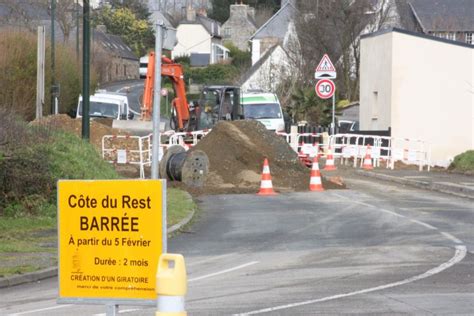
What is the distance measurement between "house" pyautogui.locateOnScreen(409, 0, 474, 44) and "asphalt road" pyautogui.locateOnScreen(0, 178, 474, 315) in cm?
4815

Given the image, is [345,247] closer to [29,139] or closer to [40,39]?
[29,139]

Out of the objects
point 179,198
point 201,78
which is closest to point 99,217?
point 179,198

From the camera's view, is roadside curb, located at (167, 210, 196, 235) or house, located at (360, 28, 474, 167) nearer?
roadside curb, located at (167, 210, 196, 235)

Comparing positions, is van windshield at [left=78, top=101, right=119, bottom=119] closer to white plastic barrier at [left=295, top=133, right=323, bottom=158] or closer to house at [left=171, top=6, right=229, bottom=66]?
white plastic barrier at [left=295, top=133, right=323, bottom=158]

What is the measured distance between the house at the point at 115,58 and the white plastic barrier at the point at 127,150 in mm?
47480

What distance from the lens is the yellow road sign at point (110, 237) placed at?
267 inches

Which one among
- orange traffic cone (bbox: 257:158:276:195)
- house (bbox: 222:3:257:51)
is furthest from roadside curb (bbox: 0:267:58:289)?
house (bbox: 222:3:257:51)

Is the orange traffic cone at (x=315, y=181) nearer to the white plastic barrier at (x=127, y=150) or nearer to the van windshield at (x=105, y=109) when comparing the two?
the white plastic barrier at (x=127, y=150)

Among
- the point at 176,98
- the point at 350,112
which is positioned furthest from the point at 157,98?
the point at 350,112

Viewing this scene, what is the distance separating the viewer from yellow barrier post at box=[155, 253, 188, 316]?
5812 millimetres

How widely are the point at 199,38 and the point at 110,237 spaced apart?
111025 millimetres

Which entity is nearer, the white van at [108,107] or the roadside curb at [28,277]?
the roadside curb at [28,277]

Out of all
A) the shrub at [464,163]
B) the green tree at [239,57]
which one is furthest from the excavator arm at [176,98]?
the green tree at [239,57]

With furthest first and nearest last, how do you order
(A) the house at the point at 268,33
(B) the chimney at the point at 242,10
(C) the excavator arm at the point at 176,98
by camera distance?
(B) the chimney at the point at 242,10 < (A) the house at the point at 268,33 < (C) the excavator arm at the point at 176,98
